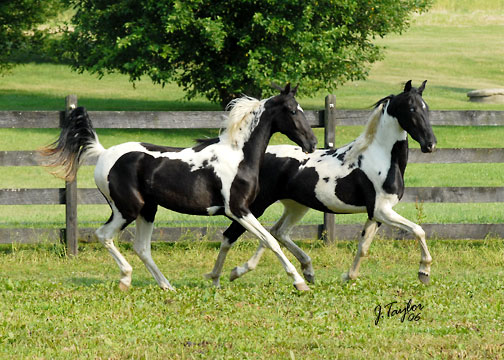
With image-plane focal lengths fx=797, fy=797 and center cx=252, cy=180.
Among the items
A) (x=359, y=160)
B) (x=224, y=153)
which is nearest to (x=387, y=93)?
(x=359, y=160)

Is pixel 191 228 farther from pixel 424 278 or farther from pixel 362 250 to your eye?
pixel 424 278

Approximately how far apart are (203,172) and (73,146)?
158cm

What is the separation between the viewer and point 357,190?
844 cm

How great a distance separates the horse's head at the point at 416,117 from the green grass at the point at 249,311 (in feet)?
4.81

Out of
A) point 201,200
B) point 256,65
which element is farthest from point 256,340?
point 256,65

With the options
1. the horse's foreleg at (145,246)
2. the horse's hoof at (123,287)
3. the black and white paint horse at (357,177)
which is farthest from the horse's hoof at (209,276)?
the horse's hoof at (123,287)

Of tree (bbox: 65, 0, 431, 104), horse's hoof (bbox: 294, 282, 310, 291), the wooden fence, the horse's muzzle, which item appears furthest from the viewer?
tree (bbox: 65, 0, 431, 104)

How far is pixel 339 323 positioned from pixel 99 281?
3.49 meters

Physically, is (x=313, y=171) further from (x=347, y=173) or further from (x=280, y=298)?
(x=280, y=298)

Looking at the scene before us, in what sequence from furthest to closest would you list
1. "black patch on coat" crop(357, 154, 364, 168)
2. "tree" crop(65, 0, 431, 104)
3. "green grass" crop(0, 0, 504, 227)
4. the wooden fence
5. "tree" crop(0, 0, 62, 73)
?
"tree" crop(0, 0, 62, 73) < "tree" crop(65, 0, 431, 104) < "green grass" crop(0, 0, 504, 227) < the wooden fence < "black patch on coat" crop(357, 154, 364, 168)

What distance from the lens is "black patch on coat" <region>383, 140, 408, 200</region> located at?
8195 millimetres

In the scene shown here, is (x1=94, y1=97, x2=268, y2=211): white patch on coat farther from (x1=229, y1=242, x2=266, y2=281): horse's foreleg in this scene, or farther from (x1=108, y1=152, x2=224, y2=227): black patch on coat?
(x1=229, y1=242, x2=266, y2=281): horse's foreleg

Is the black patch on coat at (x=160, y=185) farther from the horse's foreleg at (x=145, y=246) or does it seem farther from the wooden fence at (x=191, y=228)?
the wooden fence at (x=191, y=228)

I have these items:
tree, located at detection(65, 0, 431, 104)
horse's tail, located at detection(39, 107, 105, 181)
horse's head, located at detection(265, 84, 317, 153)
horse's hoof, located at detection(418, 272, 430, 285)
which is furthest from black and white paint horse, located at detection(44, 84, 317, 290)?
tree, located at detection(65, 0, 431, 104)
